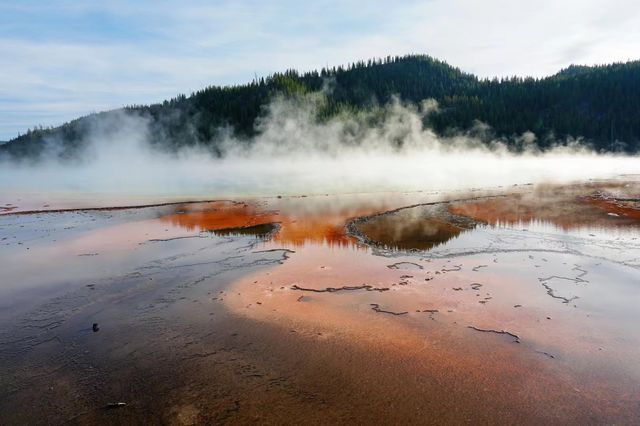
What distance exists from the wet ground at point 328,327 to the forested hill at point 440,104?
62895 mm

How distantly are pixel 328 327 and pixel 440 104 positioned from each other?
87.1 meters

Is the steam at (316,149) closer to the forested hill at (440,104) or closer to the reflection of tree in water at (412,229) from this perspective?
the forested hill at (440,104)

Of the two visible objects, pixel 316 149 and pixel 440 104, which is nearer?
pixel 316 149

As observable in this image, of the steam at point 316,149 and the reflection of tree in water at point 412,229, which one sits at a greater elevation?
the steam at point 316,149

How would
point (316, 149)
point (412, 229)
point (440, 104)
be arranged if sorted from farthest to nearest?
point (440, 104) < point (316, 149) < point (412, 229)

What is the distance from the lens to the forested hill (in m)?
69.0

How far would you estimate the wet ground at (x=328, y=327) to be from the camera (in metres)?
5.03

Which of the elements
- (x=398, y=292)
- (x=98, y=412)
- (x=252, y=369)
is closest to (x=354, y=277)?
(x=398, y=292)

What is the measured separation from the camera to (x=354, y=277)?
9.41 metres

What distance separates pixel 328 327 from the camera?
699 centimetres

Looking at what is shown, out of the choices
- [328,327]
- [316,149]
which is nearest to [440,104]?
[316,149]

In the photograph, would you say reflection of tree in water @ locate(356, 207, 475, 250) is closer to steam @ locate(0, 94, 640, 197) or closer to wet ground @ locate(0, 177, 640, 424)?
wet ground @ locate(0, 177, 640, 424)

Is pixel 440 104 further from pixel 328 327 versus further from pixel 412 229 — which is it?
pixel 328 327

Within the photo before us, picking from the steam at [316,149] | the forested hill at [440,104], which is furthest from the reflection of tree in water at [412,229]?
the forested hill at [440,104]
